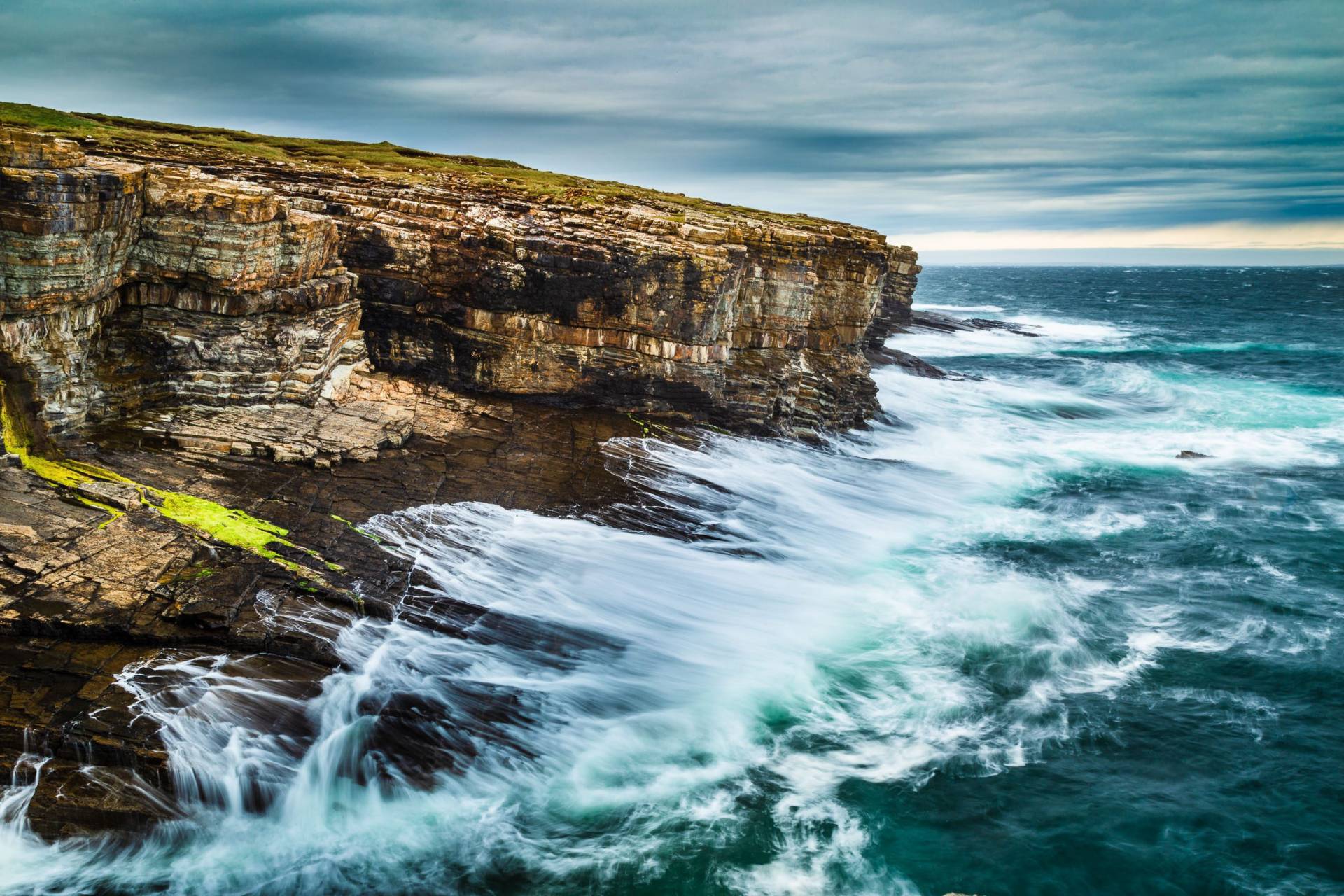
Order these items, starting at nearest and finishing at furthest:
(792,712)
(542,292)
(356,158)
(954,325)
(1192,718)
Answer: (792,712) < (1192,718) < (542,292) < (356,158) < (954,325)

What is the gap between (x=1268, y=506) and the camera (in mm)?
26938

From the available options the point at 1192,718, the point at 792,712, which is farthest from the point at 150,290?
the point at 1192,718

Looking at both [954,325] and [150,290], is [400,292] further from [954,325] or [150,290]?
[954,325]

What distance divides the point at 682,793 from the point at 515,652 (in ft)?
13.6

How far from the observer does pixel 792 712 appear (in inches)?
590

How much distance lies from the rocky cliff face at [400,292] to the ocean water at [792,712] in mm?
3711

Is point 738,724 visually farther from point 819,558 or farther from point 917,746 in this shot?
point 819,558

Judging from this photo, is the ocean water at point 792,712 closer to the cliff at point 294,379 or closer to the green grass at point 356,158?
the cliff at point 294,379

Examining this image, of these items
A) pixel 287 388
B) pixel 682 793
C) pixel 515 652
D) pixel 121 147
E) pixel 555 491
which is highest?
pixel 121 147

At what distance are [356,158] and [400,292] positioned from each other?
40.5 feet

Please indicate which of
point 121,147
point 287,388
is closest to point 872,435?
point 287,388

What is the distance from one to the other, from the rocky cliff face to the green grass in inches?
16.4

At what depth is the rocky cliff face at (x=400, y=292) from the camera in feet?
55.0

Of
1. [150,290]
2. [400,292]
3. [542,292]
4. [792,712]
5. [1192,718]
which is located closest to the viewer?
[792,712]
